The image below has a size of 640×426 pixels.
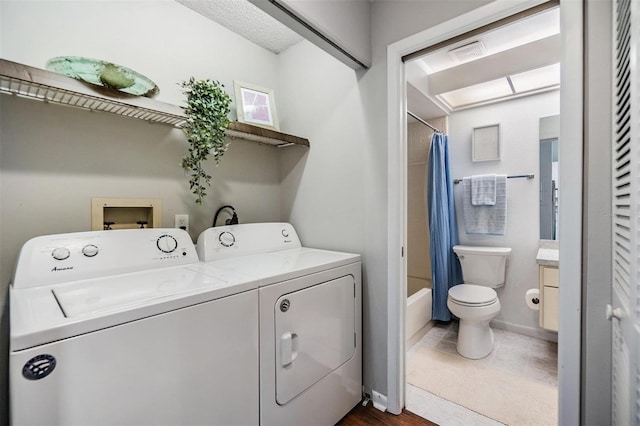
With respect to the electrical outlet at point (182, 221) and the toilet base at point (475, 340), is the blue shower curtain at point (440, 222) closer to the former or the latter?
the toilet base at point (475, 340)

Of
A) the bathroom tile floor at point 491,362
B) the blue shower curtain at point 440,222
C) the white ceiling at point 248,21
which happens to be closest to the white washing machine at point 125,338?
the bathroom tile floor at point 491,362

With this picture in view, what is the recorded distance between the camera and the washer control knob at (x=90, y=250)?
1.17 metres

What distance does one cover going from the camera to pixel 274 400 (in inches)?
47.1

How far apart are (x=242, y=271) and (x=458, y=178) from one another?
8.27 feet

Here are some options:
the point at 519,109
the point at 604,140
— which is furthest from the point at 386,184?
the point at 519,109

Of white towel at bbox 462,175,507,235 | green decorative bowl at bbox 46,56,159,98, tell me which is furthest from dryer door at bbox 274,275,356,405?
white towel at bbox 462,175,507,235

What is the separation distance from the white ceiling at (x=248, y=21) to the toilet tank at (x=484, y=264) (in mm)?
2398

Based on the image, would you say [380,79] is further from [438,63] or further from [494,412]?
[494,412]

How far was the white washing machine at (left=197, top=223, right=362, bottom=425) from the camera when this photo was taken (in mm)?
1190

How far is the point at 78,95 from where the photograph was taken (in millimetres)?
1150

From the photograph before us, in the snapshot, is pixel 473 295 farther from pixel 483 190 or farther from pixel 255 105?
pixel 255 105

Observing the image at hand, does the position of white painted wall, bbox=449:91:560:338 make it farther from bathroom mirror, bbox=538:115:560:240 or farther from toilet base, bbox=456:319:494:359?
toilet base, bbox=456:319:494:359

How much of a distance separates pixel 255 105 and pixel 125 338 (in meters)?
1.58

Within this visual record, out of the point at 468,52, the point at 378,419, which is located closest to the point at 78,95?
the point at 378,419
